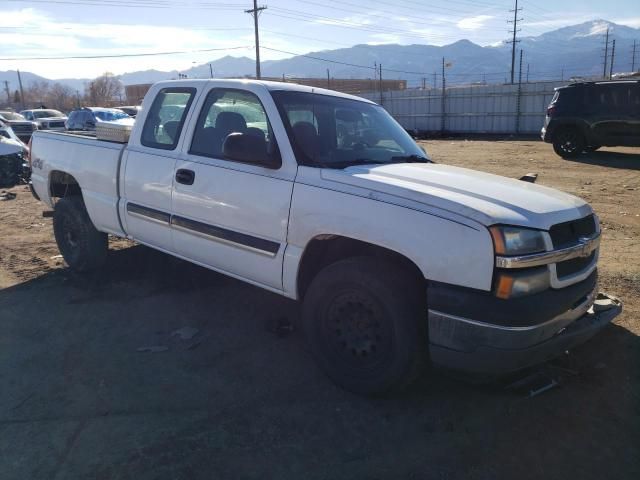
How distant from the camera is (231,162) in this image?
12.6ft

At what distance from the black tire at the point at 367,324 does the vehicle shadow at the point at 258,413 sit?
0.18 metres

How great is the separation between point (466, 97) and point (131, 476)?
2997 centimetres

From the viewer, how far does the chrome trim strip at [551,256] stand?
106 inches

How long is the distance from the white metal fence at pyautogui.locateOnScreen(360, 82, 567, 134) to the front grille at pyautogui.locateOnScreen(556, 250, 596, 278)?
25379mm

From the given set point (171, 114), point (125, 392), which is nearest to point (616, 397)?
point (125, 392)

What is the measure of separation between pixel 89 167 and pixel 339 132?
263 cm

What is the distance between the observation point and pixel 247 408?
3.24m

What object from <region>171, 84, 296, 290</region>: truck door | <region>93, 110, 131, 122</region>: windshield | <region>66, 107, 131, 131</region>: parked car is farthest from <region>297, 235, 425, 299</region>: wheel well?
<region>93, 110, 131, 122</region>: windshield

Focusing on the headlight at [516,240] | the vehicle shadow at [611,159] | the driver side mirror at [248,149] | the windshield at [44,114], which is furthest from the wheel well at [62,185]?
the windshield at [44,114]

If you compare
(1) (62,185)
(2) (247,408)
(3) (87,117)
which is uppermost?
(3) (87,117)

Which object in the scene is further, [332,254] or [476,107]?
[476,107]

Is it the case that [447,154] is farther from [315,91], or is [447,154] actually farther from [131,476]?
[131,476]

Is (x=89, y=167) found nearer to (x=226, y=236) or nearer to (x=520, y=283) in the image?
(x=226, y=236)

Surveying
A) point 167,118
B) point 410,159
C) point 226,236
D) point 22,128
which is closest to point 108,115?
point 22,128
